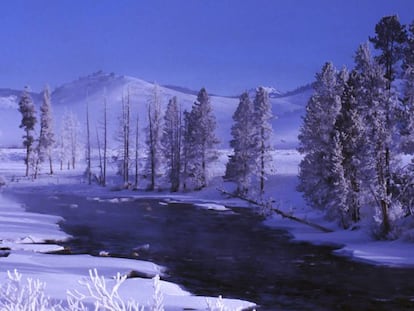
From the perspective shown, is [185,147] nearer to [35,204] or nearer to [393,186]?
[35,204]

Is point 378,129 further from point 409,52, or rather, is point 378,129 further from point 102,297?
point 102,297

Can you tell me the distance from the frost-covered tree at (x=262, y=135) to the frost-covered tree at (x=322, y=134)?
18.4m

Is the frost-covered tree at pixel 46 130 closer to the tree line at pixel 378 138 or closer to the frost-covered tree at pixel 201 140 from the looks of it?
the frost-covered tree at pixel 201 140

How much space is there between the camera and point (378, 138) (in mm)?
26672

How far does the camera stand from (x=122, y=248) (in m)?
23.8

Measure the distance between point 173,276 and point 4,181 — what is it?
5149 centimetres

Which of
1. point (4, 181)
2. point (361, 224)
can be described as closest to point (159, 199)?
point (4, 181)

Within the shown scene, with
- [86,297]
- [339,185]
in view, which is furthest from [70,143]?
[86,297]

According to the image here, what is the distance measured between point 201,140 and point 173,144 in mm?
4818

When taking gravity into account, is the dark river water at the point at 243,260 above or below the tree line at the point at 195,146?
below

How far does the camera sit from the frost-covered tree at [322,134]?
109 feet

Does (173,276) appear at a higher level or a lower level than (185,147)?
lower

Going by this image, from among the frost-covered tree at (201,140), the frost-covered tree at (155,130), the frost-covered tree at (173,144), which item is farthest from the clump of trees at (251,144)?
the frost-covered tree at (155,130)

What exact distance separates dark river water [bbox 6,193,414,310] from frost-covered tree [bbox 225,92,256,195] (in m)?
16.2
